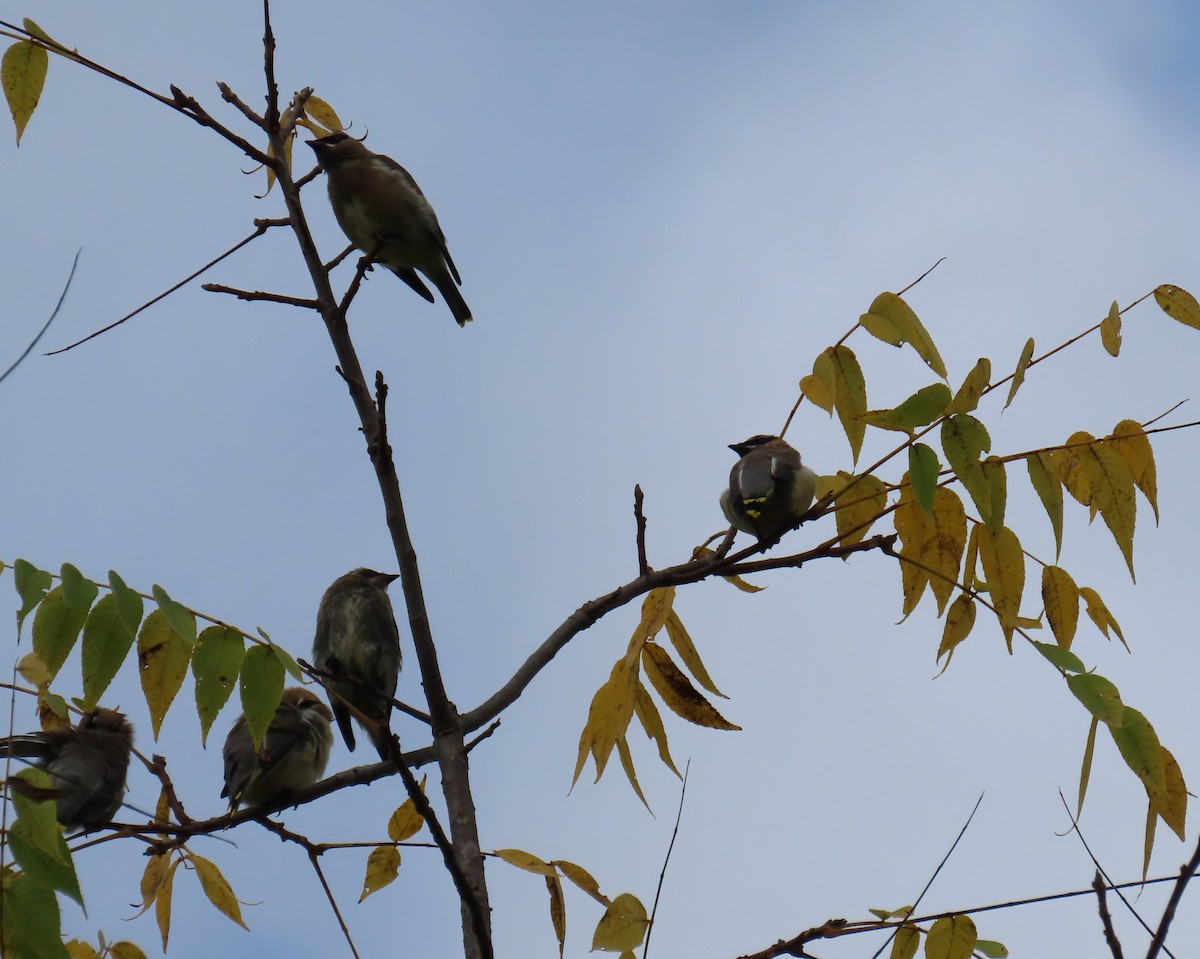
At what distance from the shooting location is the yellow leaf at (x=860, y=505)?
13.3 ft

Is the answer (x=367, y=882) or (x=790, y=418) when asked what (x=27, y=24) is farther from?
(x=367, y=882)

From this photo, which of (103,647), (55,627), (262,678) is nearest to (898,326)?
(262,678)

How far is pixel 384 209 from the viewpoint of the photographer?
8234 mm

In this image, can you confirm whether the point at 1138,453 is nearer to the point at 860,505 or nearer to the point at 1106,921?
the point at 860,505

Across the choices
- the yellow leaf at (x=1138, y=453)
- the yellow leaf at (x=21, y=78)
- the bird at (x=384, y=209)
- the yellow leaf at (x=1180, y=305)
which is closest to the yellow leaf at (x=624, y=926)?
the yellow leaf at (x=1138, y=453)

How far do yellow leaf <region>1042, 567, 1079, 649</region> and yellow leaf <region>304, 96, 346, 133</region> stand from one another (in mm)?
3209

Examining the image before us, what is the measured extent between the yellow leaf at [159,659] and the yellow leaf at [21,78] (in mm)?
1708

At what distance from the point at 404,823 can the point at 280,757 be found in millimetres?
2145

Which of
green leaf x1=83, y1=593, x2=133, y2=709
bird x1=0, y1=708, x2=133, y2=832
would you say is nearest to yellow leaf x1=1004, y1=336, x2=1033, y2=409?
green leaf x1=83, y1=593, x2=133, y2=709

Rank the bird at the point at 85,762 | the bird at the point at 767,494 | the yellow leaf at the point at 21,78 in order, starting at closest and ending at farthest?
the yellow leaf at the point at 21,78 < the bird at the point at 767,494 < the bird at the point at 85,762

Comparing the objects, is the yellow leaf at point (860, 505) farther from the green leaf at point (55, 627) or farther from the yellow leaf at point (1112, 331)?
the green leaf at point (55, 627)

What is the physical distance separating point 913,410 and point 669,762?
1.55m

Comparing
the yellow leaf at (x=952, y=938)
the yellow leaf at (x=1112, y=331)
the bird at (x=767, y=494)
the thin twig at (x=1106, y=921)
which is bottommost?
the thin twig at (x=1106, y=921)

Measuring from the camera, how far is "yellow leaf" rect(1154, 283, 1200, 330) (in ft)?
13.4
